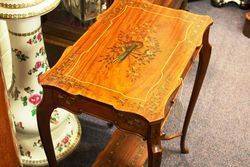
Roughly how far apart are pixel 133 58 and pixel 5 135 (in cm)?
56

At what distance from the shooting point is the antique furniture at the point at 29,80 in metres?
1.29

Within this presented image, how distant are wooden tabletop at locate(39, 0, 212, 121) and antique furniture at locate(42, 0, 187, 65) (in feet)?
1.27

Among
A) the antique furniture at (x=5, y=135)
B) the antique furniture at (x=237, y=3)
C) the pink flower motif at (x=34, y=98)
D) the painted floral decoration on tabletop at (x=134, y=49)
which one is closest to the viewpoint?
the antique furniture at (x=5, y=135)

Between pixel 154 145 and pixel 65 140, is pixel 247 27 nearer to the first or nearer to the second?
pixel 65 140

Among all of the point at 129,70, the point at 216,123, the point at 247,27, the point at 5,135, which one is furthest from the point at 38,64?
the point at 247,27

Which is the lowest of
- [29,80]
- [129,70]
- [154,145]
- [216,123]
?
[216,123]

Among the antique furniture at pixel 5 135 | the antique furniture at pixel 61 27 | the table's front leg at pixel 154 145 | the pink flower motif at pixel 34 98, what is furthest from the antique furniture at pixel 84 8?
the antique furniture at pixel 5 135

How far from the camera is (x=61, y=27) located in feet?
6.14

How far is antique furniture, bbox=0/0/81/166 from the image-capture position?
1.29 meters

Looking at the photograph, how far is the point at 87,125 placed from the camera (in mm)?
1890

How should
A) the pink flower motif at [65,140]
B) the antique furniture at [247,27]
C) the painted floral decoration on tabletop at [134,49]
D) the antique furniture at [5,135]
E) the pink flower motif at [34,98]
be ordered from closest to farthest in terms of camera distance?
the antique furniture at [5,135] < the painted floral decoration on tabletop at [134,49] < the pink flower motif at [34,98] < the pink flower motif at [65,140] < the antique furniture at [247,27]

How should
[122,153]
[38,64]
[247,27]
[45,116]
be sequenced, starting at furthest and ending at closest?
[247,27]
[122,153]
[38,64]
[45,116]

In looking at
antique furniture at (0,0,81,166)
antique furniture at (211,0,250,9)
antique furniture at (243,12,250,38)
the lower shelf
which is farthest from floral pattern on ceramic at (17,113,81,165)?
antique furniture at (211,0,250,9)

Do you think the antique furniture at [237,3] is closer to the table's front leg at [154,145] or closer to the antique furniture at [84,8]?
the antique furniture at [84,8]
